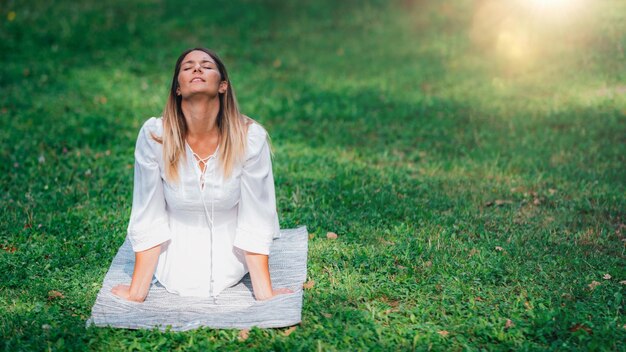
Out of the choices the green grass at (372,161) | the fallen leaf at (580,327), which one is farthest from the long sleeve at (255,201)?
the fallen leaf at (580,327)

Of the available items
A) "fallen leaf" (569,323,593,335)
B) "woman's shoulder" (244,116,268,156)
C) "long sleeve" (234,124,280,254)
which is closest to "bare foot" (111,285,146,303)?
"long sleeve" (234,124,280,254)

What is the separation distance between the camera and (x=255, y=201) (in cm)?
483

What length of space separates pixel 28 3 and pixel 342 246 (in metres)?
12.5

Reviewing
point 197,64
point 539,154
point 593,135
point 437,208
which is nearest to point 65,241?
point 197,64

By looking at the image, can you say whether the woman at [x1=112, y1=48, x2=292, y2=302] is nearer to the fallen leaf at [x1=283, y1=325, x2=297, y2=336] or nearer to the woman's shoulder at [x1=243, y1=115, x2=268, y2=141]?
the woman's shoulder at [x1=243, y1=115, x2=268, y2=141]

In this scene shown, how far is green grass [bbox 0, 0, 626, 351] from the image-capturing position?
463 centimetres

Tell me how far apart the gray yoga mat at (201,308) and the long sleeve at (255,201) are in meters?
0.38

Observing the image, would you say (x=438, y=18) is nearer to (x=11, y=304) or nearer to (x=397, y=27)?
(x=397, y=27)

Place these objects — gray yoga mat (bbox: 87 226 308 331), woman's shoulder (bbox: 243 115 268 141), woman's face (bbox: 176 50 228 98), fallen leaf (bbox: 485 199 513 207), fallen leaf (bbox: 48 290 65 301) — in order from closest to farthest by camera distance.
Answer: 1. gray yoga mat (bbox: 87 226 308 331)
2. woman's face (bbox: 176 50 228 98)
3. woman's shoulder (bbox: 243 115 268 141)
4. fallen leaf (bbox: 48 290 65 301)
5. fallen leaf (bbox: 485 199 513 207)

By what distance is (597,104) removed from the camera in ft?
31.8

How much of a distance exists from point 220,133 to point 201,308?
46.0 inches

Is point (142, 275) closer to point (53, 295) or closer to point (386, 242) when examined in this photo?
point (53, 295)

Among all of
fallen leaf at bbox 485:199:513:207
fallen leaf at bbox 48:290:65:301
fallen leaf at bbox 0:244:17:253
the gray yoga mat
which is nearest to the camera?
the gray yoga mat

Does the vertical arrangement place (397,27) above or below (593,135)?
above
